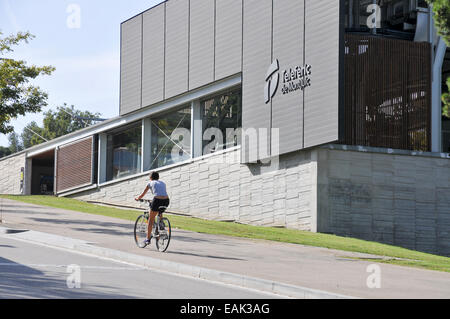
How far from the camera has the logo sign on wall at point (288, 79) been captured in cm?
2825

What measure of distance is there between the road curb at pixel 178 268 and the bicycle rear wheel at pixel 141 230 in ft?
3.63

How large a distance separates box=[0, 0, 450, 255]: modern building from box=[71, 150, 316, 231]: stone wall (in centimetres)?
7

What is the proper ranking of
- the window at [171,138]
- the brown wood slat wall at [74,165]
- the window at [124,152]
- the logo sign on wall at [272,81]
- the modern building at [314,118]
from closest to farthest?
the modern building at [314,118] → the logo sign on wall at [272,81] → the window at [171,138] → the window at [124,152] → the brown wood slat wall at [74,165]

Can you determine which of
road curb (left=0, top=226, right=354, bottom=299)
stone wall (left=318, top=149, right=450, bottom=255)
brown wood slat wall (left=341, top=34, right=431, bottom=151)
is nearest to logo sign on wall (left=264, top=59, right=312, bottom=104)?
brown wood slat wall (left=341, top=34, right=431, bottom=151)

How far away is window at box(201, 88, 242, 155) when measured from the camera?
33.5 meters

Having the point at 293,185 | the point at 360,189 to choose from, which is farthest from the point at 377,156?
the point at 293,185

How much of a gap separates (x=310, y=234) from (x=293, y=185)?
3427 mm

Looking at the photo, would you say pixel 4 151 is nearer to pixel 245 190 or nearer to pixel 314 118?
pixel 245 190

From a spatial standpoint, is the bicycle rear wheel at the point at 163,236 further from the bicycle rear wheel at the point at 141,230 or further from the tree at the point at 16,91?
the tree at the point at 16,91

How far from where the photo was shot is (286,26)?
29.6 m

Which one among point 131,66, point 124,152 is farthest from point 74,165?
point 131,66

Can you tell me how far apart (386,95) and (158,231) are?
50.2 feet

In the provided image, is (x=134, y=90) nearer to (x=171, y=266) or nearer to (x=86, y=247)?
(x=86, y=247)

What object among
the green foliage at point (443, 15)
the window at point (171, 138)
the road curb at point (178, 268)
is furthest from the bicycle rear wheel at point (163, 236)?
the window at point (171, 138)
